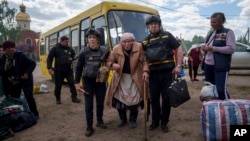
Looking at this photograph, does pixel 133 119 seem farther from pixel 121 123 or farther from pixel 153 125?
pixel 153 125

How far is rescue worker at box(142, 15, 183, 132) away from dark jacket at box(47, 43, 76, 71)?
3.73 m

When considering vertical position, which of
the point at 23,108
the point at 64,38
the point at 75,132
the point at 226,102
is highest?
the point at 64,38

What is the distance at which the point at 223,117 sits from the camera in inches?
146

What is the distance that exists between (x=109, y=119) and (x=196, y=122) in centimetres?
186

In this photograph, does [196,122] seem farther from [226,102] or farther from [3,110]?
[3,110]

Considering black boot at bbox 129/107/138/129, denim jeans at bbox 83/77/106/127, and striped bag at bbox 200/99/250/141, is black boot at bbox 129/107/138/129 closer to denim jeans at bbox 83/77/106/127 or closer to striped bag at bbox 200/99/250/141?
denim jeans at bbox 83/77/106/127

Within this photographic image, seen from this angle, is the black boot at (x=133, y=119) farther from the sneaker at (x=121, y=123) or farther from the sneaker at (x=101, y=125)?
the sneaker at (x=101, y=125)

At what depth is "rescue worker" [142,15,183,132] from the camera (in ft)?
14.5

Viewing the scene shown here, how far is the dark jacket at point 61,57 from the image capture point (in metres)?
7.66

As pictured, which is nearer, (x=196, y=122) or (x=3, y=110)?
(x=3, y=110)

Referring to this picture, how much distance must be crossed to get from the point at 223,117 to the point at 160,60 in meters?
1.38

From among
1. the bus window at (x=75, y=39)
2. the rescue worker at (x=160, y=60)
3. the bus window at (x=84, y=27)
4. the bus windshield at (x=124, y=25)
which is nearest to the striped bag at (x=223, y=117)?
the rescue worker at (x=160, y=60)

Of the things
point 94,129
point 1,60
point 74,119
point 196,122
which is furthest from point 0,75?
point 196,122

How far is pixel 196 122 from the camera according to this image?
5.12 m
